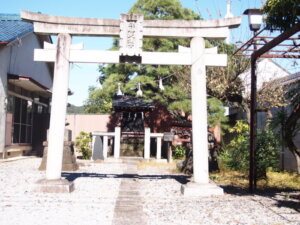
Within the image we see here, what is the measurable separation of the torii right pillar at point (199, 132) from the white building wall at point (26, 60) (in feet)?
29.7

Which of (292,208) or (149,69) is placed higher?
(149,69)

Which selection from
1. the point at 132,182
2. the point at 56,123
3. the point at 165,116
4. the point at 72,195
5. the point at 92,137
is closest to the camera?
the point at 72,195

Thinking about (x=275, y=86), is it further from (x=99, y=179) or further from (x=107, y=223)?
(x=107, y=223)

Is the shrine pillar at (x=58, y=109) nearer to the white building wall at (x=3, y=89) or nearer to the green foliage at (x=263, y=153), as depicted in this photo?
the green foliage at (x=263, y=153)

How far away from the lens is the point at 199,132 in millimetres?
7355

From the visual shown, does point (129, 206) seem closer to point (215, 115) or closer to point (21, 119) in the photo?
point (215, 115)

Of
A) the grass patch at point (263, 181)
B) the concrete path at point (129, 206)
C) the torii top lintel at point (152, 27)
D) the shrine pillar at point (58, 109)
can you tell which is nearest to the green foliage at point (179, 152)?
the grass patch at point (263, 181)

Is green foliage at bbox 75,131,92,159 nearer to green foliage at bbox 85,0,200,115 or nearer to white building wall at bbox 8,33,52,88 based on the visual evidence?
green foliage at bbox 85,0,200,115

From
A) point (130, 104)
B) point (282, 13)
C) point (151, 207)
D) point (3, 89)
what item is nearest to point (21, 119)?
point (3, 89)

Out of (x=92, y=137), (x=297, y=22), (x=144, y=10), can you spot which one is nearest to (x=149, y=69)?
(x=144, y=10)

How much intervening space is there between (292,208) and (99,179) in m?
5.50

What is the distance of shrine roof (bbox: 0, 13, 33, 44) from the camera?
13333mm

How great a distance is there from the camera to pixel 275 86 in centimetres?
1333

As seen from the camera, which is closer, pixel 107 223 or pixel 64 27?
pixel 107 223
